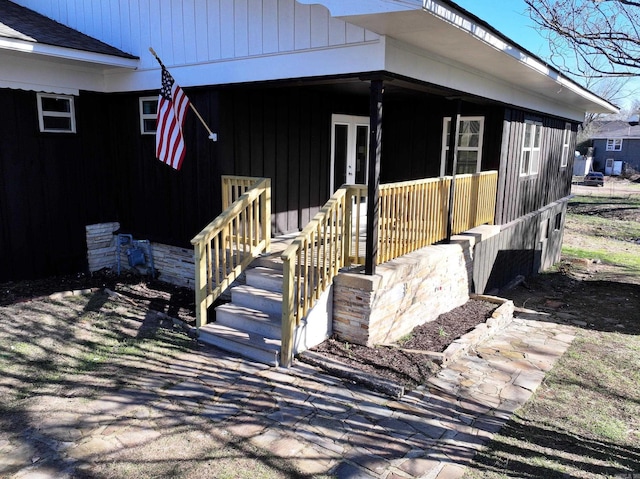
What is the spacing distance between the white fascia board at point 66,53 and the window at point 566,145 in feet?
37.4

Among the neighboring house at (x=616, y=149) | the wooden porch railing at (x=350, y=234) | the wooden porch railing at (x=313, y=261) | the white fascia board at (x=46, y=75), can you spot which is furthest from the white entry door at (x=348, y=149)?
the neighboring house at (x=616, y=149)

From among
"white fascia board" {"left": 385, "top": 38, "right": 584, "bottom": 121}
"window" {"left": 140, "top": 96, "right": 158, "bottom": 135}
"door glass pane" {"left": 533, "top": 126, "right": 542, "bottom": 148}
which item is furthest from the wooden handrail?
"door glass pane" {"left": 533, "top": 126, "right": 542, "bottom": 148}

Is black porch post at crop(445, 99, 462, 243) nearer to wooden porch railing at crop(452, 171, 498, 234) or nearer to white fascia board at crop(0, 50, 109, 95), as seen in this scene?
wooden porch railing at crop(452, 171, 498, 234)

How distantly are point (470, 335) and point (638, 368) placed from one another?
208 cm

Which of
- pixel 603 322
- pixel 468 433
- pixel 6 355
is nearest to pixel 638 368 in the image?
pixel 603 322

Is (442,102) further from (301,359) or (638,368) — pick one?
(301,359)

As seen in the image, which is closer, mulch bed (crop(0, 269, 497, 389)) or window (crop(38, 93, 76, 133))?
mulch bed (crop(0, 269, 497, 389))

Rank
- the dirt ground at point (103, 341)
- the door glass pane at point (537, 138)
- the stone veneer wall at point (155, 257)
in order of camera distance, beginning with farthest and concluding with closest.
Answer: the door glass pane at point (537, 138)
the stone veneer wall at point (155, 257)
the dirt ground at point (103, 341)

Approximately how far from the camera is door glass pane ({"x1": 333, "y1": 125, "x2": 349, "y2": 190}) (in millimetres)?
9203

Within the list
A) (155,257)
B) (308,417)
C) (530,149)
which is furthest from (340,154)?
(308,417)

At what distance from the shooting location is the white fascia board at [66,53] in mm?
6543

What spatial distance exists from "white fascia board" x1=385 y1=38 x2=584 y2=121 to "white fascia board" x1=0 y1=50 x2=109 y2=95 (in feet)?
17.0

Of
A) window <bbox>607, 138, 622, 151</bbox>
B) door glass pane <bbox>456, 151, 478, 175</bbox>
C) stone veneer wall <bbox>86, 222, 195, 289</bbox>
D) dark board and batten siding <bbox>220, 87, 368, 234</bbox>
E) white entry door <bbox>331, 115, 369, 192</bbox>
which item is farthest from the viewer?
window <bbox>607, 138, 622, 151</bbox>

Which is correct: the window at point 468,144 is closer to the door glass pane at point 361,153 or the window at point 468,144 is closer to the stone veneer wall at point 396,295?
the door glass pane at point 361,153
